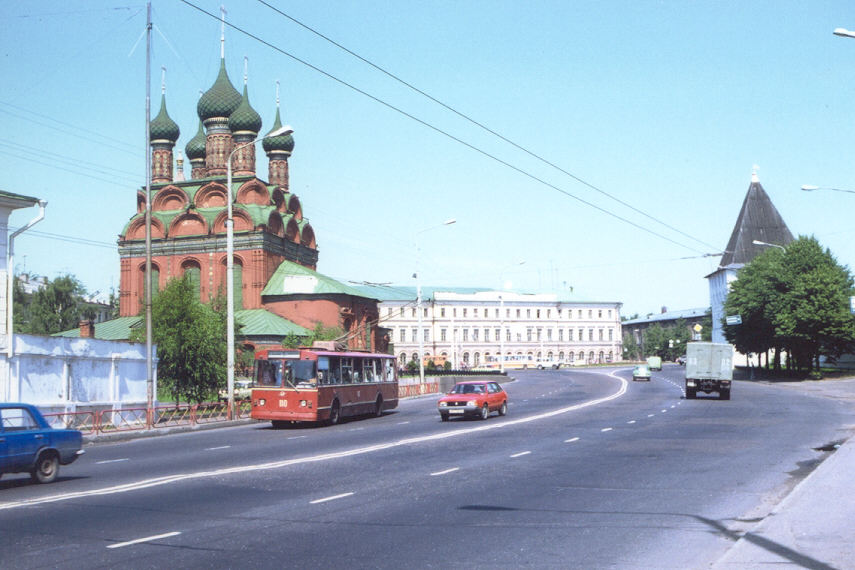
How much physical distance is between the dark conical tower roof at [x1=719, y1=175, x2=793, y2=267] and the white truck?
73.4m

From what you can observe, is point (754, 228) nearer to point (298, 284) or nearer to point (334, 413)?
point (298, 284)

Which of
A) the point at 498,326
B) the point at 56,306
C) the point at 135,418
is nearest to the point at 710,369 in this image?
the point at 135,418

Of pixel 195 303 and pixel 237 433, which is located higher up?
pixel 195 303

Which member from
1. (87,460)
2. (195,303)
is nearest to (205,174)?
(195,303)

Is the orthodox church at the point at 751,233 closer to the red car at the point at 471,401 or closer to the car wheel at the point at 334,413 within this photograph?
the red car at the point at 471,401

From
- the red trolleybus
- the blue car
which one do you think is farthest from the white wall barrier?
the blue car

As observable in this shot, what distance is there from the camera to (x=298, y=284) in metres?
79.1

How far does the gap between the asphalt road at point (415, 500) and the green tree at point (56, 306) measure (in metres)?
72.7

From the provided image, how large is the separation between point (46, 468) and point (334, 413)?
55.6ft

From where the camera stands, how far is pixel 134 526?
1057 cm

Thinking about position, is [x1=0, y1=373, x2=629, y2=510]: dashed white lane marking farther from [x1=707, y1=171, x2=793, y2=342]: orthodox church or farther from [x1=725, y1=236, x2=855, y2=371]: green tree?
[x1=707, y1=171, x2=793, y2=342]: orthodox church

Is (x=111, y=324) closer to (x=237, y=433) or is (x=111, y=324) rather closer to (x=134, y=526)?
(x=237, y=433)

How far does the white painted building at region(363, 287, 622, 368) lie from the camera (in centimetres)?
14175

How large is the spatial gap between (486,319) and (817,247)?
260 feet
